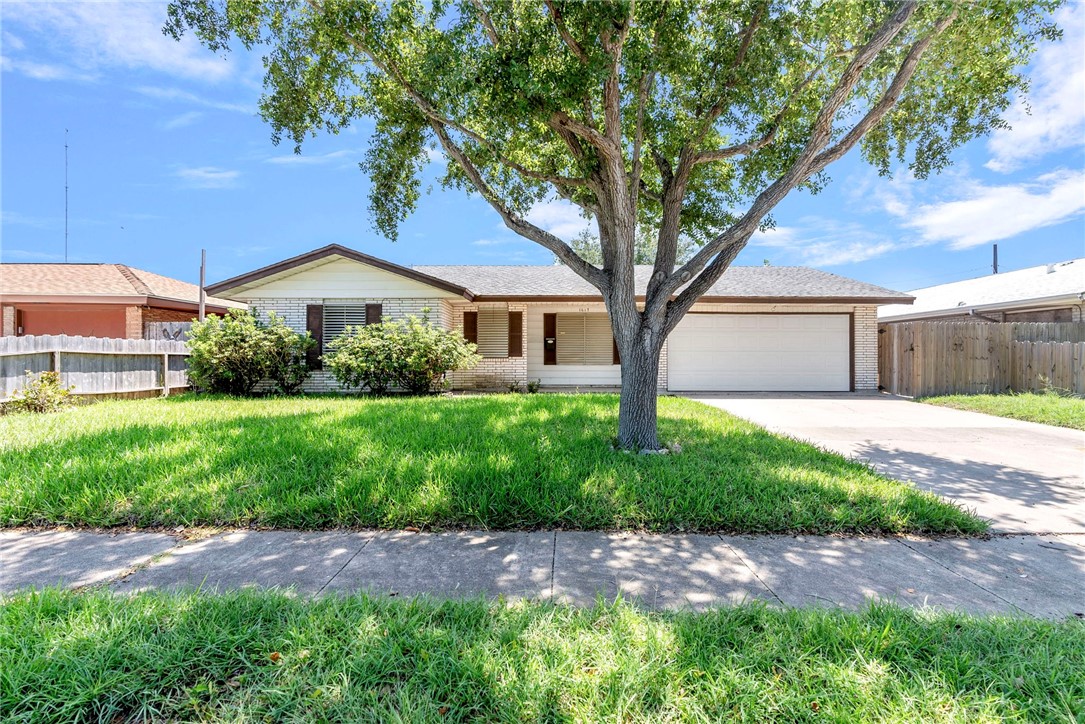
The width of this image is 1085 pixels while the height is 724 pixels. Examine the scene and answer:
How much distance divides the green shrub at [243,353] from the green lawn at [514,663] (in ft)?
28.3

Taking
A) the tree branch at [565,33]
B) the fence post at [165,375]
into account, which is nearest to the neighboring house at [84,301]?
the fence post at [165,375]

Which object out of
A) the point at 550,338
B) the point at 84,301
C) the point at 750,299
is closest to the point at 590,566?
the point at 550,338

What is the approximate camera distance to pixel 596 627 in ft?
6.35

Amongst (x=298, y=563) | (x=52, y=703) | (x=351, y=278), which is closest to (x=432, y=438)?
(x=298, y=563)

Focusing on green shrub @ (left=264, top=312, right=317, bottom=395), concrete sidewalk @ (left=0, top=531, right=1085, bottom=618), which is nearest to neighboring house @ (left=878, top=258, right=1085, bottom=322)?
concrete sidewalk @ (left=0, top=531, right=1085, bottom=618)

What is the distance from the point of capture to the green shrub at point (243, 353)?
949 centimetres

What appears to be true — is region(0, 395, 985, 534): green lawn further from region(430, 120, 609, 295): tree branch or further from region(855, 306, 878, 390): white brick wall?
region(855, 306, 878, 390): white brick wall

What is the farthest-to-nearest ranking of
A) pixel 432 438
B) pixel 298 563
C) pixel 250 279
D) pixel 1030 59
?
1. pixel 250 279
2. pixel 1030 59
3. pixel 432 438
4. pixel 298 563

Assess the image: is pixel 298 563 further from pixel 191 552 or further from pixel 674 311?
pixel 674 311

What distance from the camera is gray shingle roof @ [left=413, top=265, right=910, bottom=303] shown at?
38.9ft

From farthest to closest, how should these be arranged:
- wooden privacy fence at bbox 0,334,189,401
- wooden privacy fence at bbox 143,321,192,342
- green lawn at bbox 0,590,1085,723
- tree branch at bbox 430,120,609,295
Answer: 1. wooden privacy fence at bbox 143,321,192,342
2. wooden privacy fence at bbox 0,334,189,401
3. tree branch at bbox 430,120,609,295
4. green lawn at bbox 0,590,1085,723

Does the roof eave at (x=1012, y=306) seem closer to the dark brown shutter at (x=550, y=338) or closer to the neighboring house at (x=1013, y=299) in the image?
the neighboring house at (x=1013, y=299)

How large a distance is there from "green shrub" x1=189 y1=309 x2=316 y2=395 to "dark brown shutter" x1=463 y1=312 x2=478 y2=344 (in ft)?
13.3

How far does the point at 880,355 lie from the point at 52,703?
15706 millimetres
